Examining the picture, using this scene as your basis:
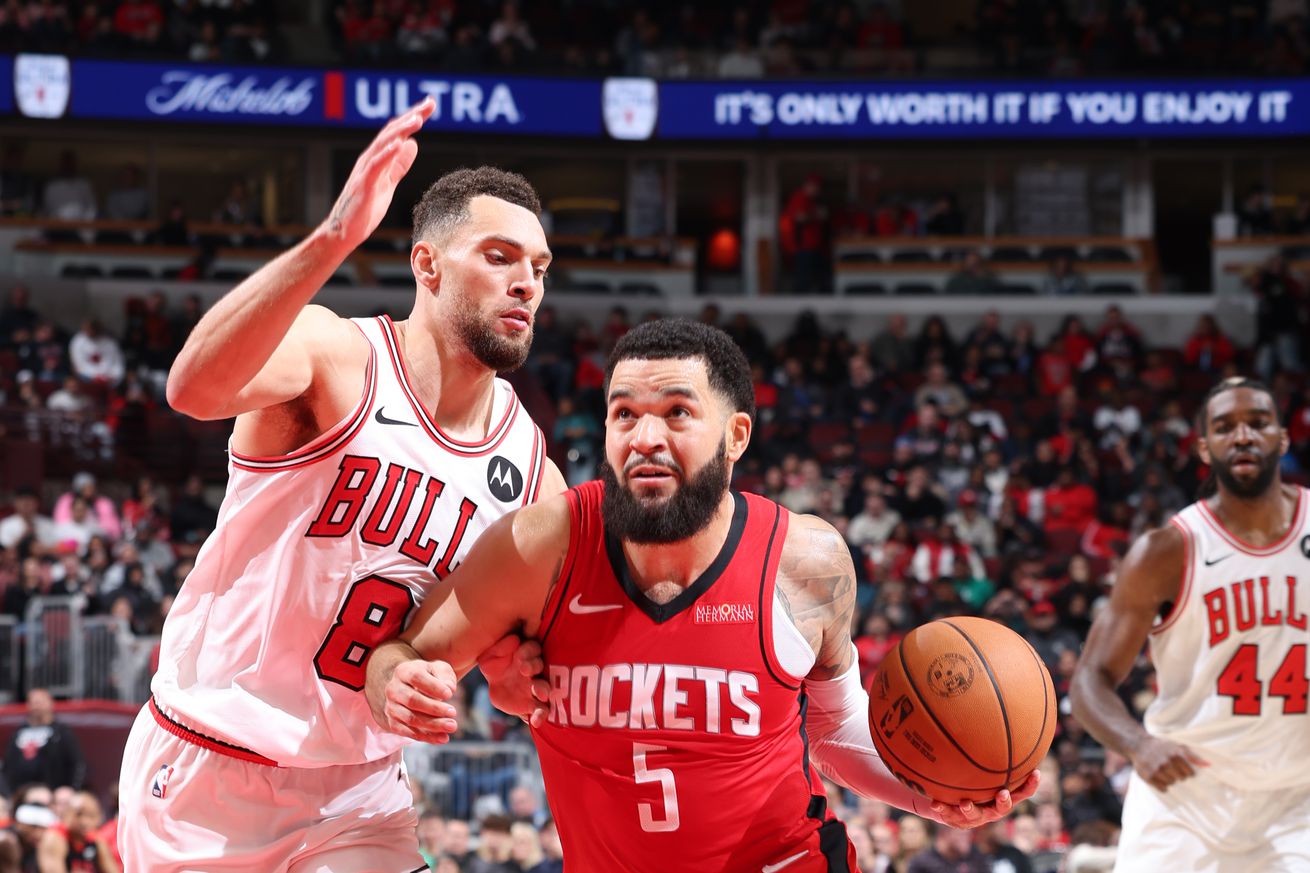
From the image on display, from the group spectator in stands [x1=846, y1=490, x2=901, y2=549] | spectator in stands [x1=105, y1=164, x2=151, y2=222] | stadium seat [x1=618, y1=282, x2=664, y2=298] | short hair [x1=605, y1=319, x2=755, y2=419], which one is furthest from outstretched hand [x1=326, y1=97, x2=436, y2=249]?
spectator in stands [x1=105, y1=164, x2=151, y2=222]

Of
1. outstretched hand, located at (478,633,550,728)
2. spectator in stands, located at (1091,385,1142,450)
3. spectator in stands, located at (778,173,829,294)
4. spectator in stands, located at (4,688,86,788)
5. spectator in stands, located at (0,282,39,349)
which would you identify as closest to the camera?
outstretched hand, located at (478,633,550,728)

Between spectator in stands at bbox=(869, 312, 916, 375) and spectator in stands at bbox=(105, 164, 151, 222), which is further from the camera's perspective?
spectator in stands at bbox=(105, 164, 151, 222)

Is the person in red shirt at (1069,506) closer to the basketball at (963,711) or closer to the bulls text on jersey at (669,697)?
the basketball at (963,711)

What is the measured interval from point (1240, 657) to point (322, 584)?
11.2 ft

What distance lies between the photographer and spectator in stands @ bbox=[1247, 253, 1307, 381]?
17656mm

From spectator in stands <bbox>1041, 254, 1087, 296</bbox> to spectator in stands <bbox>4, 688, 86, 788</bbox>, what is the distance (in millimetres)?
13790

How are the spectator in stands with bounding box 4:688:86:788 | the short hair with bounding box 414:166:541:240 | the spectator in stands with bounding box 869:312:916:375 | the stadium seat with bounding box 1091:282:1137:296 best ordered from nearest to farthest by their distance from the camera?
the short hair with bounding box 414:166:541:240
the spectator in stands with bounding box 4:688:86:788
the spectator in stands with bounding box 869:312:916:375
the stadium seat with bounding box 1091:282:1137:296

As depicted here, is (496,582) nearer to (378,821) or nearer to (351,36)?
(378,821)

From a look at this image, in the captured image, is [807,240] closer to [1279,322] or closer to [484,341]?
[1279,322]

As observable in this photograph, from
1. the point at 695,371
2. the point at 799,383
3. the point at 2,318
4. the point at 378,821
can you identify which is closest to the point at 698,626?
the point at 695,371

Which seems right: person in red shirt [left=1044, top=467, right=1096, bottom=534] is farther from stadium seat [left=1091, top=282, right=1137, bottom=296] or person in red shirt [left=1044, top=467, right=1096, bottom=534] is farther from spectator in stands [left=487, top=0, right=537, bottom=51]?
spectator in stands [left=487, top=0, right=537, bottom=51]

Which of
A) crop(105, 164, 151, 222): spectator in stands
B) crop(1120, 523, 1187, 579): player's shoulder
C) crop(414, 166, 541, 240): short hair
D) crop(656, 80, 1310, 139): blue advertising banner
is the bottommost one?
crop(1120, 523, 1187, 579): player's shoulder

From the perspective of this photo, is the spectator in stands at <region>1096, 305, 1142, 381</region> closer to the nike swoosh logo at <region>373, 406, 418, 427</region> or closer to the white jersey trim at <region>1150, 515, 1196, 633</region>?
the white jersey trim at <region>1150, 515, 1196, 633</region>

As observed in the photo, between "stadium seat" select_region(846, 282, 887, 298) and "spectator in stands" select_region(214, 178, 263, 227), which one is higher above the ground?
"spectator in stands" select_region(214, 178, 263, 227)
